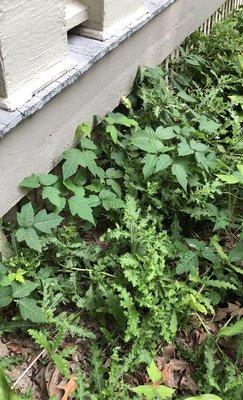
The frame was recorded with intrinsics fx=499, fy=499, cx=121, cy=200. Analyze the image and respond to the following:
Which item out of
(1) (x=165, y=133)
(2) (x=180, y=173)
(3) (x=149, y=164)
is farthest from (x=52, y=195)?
(1) (x=165, y=133)

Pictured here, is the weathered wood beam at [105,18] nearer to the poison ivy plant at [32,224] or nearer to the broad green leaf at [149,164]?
the broad green leaf at [149,164]

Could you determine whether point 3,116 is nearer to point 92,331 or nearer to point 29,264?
point 29,264

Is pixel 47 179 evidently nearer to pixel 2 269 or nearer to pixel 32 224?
pixel 32 224

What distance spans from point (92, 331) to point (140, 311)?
25 centimetres

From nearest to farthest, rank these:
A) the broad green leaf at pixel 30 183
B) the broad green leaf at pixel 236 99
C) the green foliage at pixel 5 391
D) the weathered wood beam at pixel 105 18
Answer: the green foliage at pixel 5 391 < the broad green leaf at pixel 30 183 < the weathered wood beam at pixel 105 18 < the broad green leaf at pixel 236 99

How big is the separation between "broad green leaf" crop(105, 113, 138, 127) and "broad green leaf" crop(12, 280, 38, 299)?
1.04 meters

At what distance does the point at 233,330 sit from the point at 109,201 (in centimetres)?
89

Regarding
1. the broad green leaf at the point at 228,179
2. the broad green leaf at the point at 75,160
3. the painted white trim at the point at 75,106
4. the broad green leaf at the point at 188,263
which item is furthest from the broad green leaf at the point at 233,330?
the painted white trim at the point at 75,106

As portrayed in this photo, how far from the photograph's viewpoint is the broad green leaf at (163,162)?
104 inches

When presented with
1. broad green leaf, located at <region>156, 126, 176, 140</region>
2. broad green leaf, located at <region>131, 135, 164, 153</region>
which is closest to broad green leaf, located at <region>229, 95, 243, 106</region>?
broad green leaf, located at <region>156, 126, 176, 140</region>

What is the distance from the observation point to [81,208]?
247 cm

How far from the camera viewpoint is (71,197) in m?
2.54

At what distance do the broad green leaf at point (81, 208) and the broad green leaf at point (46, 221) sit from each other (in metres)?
0.11

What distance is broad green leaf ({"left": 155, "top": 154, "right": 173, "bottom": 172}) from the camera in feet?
8.66
